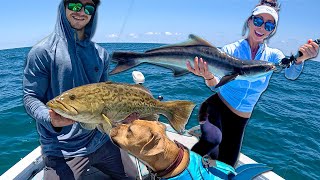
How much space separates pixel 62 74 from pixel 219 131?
224 cm

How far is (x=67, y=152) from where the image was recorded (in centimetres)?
372

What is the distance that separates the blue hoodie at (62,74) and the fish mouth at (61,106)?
555 mm

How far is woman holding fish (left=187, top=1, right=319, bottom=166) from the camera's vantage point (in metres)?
3.93

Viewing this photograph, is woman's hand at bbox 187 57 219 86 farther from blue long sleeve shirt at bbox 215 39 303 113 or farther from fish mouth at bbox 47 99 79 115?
fish mouth at bbox 47 99 79 115

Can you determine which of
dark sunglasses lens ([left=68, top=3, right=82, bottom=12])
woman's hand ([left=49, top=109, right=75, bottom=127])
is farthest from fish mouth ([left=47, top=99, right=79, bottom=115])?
dark sunglasses lens ([left=68, top=3, right=82, bottom=12])

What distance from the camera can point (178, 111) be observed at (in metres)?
3.13

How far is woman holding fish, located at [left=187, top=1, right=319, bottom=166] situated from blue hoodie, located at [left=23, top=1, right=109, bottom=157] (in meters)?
1.36

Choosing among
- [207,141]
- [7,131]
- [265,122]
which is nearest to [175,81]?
[265,122]

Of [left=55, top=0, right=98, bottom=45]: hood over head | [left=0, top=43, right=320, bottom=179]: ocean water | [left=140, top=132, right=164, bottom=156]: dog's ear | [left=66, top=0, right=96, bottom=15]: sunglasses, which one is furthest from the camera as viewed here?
[left=0, top=43, right=320, bottom=179]: ocean water

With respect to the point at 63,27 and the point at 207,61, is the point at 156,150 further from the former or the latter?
the point at 63,27

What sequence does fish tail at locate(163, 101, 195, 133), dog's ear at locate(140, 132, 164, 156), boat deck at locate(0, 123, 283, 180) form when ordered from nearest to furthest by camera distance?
dog's ear at locate(140, 132, 164, 156)
fish tail at locate(163, 101, 195, 133)
boat deck at locate(0, 123, 283, 180)

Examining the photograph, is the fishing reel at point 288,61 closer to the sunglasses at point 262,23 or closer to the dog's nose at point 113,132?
the sunglasses at point 262,23

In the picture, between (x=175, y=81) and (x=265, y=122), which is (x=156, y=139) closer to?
(x=265, y=122)

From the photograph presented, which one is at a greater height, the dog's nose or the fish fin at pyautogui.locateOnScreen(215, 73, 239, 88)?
the fish fin at pyautogui.locateOnScreen(215, 73, 239, 88)
